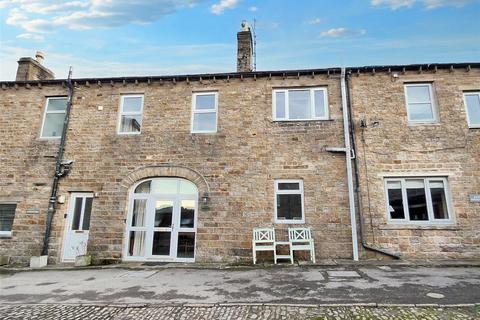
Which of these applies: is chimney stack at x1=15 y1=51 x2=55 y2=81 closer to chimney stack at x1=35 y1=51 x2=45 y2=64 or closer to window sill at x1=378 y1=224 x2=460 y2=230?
chimney stack at x1=35 y1=51 x2=45 y2=64

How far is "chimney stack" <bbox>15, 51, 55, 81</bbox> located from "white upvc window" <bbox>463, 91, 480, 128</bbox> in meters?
16.8

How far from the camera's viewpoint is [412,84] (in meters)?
10.3

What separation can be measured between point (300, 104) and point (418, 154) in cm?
430

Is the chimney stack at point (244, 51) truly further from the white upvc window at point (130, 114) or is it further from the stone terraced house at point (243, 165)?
the white upvc window at point (130, 114)

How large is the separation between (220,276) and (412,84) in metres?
9.28

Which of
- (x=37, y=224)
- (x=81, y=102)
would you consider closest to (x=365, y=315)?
(x=37, y=224)

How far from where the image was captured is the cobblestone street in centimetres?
466

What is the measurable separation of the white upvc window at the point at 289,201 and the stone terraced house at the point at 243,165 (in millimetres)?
36

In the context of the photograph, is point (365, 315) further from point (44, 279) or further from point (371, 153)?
point (44, 279)

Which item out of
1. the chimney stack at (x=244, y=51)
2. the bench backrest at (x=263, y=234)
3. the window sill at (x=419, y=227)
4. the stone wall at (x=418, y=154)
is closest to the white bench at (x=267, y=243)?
the bench backrest at (x=263, y=234)

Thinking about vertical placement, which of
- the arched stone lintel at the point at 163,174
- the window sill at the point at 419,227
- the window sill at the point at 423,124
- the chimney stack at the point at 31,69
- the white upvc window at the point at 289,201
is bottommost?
the window sill at the point at 419,227

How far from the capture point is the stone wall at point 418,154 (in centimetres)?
898

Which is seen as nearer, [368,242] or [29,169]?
[368,242]

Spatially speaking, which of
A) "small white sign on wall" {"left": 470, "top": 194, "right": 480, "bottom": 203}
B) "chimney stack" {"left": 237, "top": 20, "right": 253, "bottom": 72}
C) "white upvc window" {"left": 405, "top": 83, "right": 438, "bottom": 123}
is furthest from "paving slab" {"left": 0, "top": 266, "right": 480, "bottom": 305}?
"chimney stack" {"left": 237, "top": 20, "right": 253, "bottom": 72}
